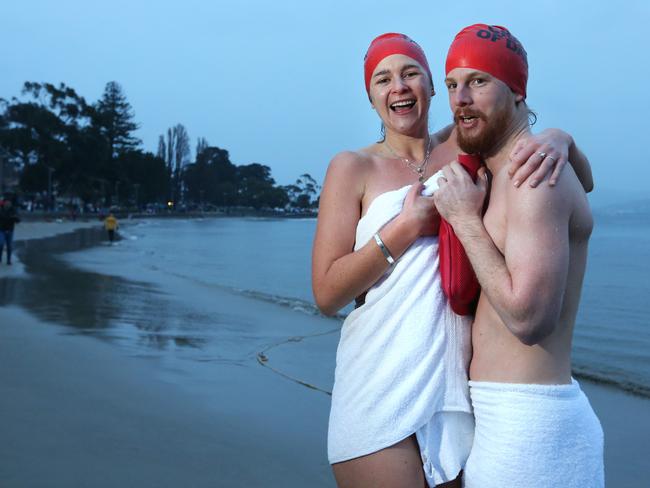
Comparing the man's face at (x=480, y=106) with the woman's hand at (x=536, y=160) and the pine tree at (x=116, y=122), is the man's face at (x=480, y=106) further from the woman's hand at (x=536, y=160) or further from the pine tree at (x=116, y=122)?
the pine tree at (x=116, y=122)

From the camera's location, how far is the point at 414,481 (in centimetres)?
194

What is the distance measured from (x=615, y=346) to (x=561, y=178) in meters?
10.2

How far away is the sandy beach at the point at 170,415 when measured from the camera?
4.14 metres

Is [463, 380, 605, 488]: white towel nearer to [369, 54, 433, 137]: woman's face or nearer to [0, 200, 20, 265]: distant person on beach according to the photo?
[369, 54, 433, 137]: woman's face

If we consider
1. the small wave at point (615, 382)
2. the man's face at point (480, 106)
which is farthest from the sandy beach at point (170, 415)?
the man's face at point (480, 106)

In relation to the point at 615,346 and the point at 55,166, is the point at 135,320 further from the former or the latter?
the point at 55,166

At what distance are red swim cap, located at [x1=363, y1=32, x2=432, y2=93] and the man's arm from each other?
24.9 inches

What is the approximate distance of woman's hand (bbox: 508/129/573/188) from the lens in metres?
1.78

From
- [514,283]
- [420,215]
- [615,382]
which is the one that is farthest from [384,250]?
[615,382]

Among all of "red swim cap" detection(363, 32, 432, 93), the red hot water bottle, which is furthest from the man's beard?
"red swim cap" detection(363, 32, 432, 93)

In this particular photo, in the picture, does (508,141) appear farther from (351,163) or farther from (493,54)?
(351,163)

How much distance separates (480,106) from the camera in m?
1.96

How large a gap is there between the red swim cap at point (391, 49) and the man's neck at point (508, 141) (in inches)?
16.0

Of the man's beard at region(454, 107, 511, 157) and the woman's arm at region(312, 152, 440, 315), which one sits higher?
the man's beard at region(454, 107, 511, 157)
